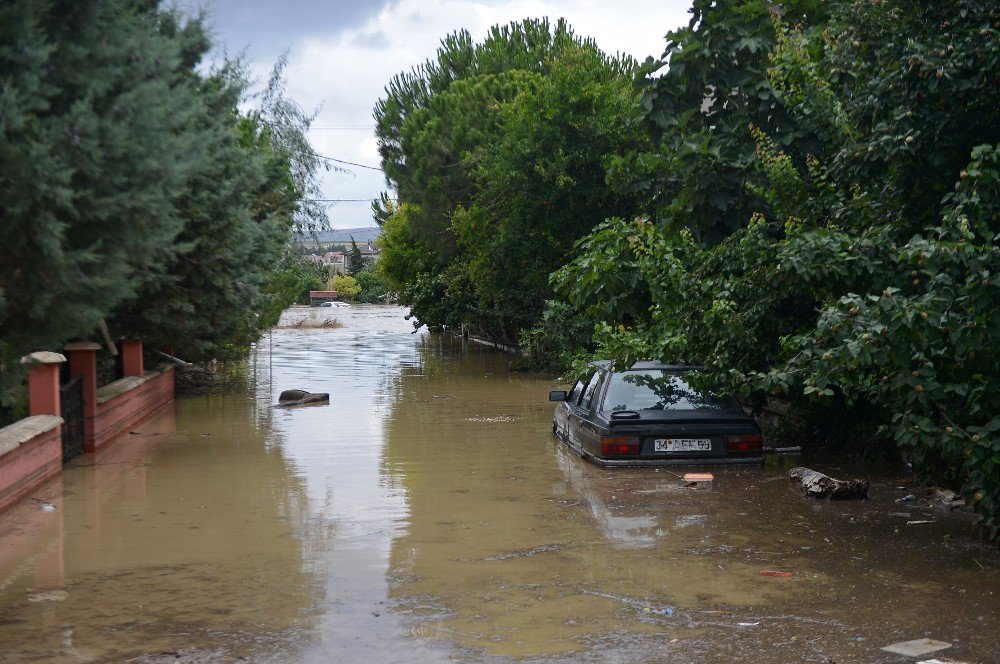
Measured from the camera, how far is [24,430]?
12.5 m

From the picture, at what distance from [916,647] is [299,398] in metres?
18.5

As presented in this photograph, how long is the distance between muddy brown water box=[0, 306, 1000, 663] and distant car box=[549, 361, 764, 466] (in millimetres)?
258

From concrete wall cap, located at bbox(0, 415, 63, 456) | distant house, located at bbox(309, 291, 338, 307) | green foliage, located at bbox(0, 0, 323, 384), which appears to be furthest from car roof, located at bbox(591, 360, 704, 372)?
distant house, located at bbox(309, 291, 338, 307)

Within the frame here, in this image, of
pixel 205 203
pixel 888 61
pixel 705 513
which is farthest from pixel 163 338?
pixel 888 61

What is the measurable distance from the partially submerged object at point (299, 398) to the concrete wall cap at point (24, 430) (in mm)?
9855

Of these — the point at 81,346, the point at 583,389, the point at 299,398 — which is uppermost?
the point at 81,346

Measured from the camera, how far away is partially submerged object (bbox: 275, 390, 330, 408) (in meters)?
23.6

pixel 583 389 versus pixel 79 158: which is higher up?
pixel 79 158

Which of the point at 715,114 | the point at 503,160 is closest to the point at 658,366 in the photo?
the point at 715,114

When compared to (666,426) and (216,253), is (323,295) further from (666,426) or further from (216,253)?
(666,426)

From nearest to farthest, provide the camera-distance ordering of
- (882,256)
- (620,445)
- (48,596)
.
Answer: (48,596) → (882,256) → (620,445)

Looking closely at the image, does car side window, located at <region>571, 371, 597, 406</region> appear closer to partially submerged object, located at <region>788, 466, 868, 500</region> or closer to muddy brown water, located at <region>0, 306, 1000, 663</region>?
muddy brown water, located at <region>0, 306, 1000, 663</region>

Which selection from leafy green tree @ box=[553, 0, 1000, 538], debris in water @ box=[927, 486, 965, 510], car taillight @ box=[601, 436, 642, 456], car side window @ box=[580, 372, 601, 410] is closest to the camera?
leafy green tree @ box=[553, 0, 1000, 538]

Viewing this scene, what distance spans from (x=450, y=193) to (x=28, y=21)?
3329 cm
